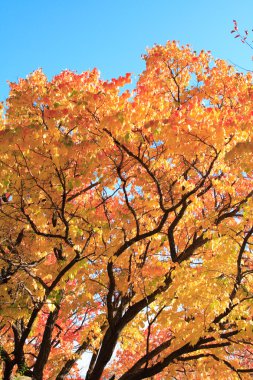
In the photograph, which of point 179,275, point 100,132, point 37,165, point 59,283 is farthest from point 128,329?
point 100,132

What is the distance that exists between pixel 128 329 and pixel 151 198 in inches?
176

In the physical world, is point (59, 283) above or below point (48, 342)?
above

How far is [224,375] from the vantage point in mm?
9656

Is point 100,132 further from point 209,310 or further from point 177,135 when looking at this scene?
point 209,310

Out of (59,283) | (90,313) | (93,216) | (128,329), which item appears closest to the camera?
(59,283)

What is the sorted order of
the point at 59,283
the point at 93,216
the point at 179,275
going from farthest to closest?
the point at 93,216, the point at 59,283, the point at 179,275

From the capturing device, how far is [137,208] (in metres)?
9.94

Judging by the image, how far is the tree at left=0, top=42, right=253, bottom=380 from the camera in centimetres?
711

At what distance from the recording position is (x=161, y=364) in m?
8.12

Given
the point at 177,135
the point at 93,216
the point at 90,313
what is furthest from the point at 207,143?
the point at 90,313

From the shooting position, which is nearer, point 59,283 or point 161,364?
point 161,364

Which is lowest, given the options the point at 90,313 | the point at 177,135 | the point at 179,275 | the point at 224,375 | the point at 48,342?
the point at 48,342

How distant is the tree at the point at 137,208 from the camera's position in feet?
23.3

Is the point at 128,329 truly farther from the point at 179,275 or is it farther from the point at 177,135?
the point at 177,135
